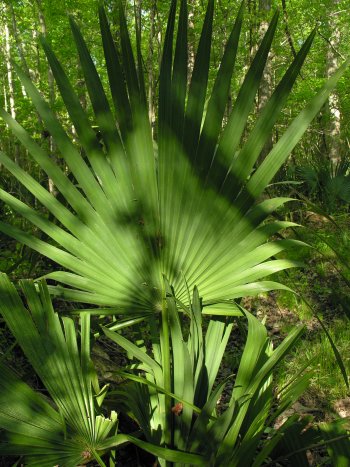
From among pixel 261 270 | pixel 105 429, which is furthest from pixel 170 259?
pixel 105 429

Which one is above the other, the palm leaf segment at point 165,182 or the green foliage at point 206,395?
the palm leaf segment at point 165,182

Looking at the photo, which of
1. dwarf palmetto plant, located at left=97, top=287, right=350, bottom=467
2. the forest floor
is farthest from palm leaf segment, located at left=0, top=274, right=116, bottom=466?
the forest floor

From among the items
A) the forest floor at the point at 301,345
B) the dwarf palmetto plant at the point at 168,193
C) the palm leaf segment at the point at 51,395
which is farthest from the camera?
the forest floor at the point at 301,345

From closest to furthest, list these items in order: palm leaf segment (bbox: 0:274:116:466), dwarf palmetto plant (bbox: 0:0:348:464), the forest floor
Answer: palm leaf segment (bbox: 0:274:116:466) < dwarf palmetto plant (bbox: 0:0:348:464) < the forest floor

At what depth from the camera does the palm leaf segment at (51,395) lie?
1.19m

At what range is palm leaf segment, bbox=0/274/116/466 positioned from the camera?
3.89ft

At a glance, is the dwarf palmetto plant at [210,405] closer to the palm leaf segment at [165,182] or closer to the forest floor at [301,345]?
the palm leaf segment at [165,182]

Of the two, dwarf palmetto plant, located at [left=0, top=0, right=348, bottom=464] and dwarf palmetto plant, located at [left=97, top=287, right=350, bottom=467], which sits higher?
dwarf palmetto plant, located at [left=0, top=0, right=348, bottom=464]

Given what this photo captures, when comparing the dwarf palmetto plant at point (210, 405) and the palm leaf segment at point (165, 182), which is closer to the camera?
the dwarf palmetto plant at point (210, 405)

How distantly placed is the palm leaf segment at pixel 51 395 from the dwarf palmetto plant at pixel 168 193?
160mm

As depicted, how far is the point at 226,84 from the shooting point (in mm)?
1413

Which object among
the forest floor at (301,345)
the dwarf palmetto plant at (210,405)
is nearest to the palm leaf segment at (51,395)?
the dwarf palmetto plant at (210,405)

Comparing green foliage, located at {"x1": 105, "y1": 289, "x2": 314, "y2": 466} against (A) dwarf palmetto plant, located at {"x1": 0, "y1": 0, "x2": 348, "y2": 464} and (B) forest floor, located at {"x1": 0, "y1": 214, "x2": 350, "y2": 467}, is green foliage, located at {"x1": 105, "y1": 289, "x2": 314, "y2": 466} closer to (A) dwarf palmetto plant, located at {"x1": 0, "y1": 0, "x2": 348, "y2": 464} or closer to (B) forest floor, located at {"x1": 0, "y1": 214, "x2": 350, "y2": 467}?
(A) dwarf palmetto plant, located at {"x1": 0, "y1": 0, "x2": 348, "y2": 464}

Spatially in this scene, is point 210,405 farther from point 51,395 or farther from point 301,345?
point 301,345
